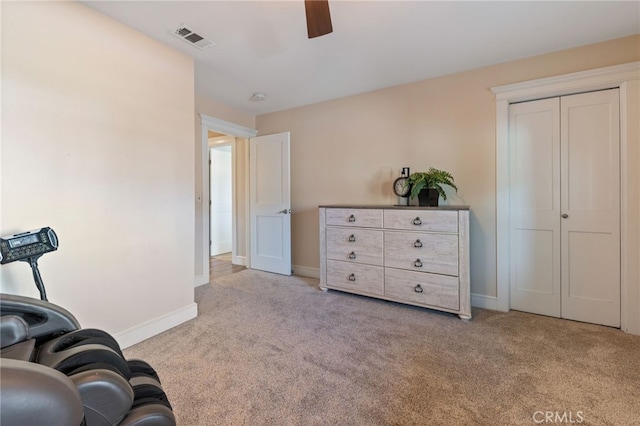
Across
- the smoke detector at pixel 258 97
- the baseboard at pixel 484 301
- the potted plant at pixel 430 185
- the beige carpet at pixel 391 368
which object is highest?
the smoke detector at pixel 258 97

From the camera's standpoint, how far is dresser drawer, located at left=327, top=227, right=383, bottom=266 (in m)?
2.91

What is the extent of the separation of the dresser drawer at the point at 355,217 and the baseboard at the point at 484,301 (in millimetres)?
1191

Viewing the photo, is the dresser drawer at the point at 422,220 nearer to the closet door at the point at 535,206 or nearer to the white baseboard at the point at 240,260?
the closet door at the point at 535,206

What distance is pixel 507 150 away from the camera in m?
2.66

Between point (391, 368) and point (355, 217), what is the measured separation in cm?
156

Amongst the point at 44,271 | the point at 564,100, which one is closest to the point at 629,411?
the point at 564,100

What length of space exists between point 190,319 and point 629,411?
9.53ft

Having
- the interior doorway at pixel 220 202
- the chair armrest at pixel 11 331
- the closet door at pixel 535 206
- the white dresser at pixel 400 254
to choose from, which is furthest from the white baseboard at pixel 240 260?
the chair armrest at pixel 11 331

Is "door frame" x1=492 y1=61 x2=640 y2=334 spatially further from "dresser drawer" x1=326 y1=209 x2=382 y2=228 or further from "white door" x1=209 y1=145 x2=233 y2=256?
"white door" x1=209 y1=145 x2=233 y2=256

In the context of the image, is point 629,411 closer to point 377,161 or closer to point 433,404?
point 433,404

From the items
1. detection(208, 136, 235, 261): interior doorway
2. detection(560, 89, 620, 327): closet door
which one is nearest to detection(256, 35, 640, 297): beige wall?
detection(560, 89, 620, 327): closet door

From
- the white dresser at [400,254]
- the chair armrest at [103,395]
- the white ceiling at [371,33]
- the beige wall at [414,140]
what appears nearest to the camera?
the chair armrest at [103,395]

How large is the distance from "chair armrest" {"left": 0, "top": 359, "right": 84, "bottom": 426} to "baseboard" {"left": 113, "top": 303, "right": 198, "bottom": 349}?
6.06 ft

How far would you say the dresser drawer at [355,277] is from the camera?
291 cm
